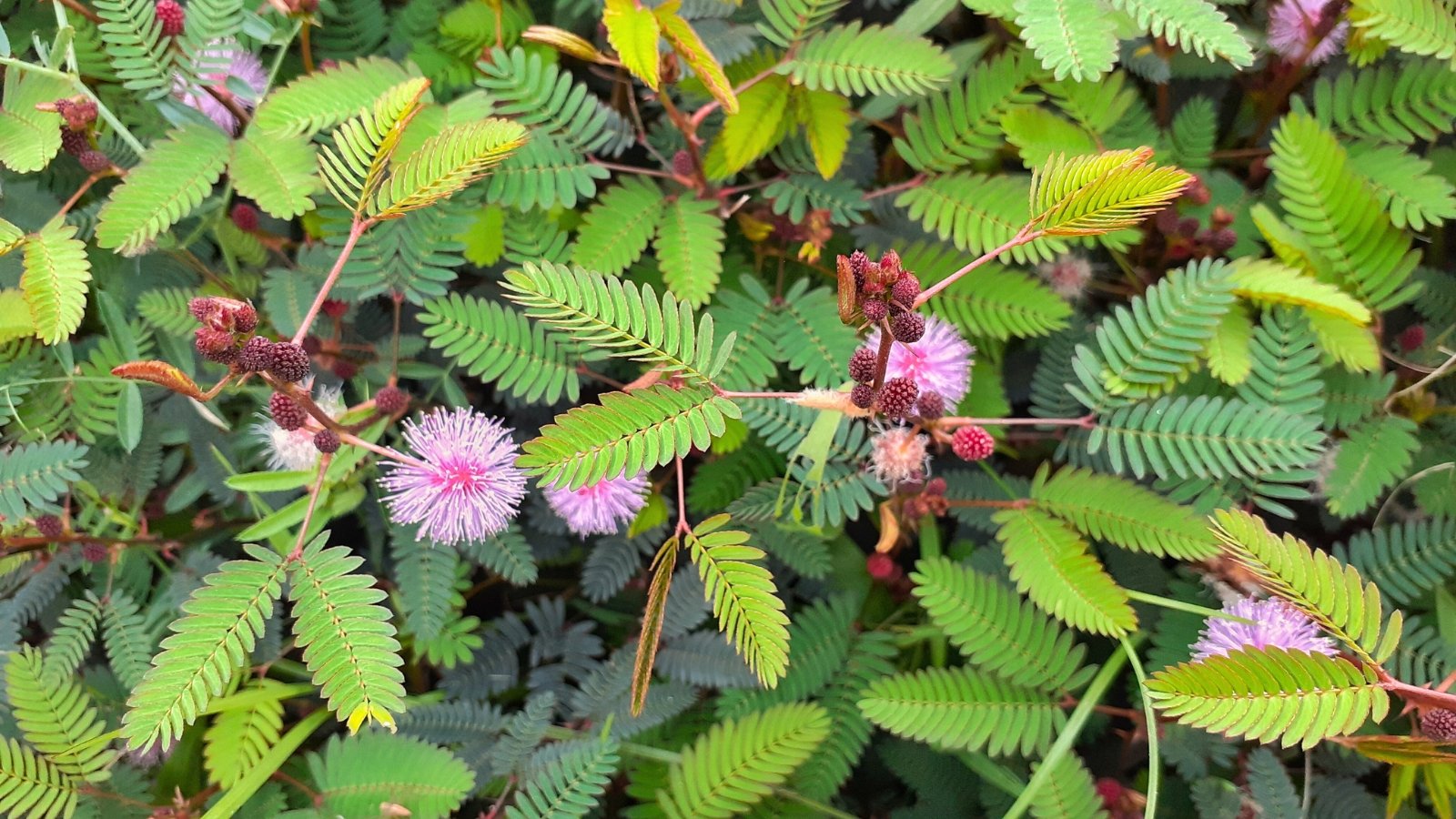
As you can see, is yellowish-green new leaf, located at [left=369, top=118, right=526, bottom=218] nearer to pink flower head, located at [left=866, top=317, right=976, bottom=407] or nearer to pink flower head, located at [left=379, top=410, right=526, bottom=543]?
pink flower head, located at [left=379, top=410, right=526, bottom=543]

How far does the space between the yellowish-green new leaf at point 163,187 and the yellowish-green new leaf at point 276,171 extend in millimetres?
35

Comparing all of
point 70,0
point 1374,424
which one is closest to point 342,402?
point 70,0

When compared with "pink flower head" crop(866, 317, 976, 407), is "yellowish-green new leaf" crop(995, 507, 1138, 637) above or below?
below

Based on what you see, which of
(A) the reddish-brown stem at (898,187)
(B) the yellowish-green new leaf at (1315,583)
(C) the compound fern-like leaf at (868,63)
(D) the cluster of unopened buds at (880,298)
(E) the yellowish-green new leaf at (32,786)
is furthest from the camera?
(A) the reddish-brown stem at (898,187)

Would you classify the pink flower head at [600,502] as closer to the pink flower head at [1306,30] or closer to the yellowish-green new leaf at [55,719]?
the yellowish-green new leaf at [55,719]

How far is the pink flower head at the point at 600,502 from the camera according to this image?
1.35 m

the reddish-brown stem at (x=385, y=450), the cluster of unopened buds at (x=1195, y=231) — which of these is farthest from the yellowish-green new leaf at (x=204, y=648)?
the cluster of unopened buds at (x=1195, y=231)

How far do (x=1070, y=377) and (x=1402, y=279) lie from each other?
57cm

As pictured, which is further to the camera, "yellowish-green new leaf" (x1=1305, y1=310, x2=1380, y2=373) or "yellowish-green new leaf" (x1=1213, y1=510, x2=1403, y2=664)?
"yellowish-green new leaf" (x1=1305, y1=310, x2=1380, y2=373)

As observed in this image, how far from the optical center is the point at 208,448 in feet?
4.92

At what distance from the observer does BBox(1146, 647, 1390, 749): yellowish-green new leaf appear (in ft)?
3.44

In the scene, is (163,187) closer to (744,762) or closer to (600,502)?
(600,502)

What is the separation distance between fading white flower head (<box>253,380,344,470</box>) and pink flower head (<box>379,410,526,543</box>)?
0.65 ft

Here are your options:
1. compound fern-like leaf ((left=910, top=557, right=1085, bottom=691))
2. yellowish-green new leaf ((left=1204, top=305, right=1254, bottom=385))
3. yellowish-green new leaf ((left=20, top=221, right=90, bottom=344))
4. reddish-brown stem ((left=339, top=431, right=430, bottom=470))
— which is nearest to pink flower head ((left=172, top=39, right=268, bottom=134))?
yellowish-green new leaf ((left=20, top=221, right=90, bottom=344))
